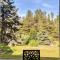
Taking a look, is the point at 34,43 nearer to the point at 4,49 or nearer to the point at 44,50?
the point at 44,50

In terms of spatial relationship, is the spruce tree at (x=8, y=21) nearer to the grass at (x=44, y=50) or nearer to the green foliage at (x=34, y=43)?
the grass at (x=44, y=50)

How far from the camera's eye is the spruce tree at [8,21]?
3305 millimetres

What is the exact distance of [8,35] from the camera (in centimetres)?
331

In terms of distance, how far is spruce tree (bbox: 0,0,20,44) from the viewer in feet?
10.8

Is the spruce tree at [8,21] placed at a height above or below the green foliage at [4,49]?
above

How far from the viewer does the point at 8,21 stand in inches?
131

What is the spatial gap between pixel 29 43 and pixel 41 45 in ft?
0.73

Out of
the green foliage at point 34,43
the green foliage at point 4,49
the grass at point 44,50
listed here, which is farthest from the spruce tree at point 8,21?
the green foliage at point 34,43

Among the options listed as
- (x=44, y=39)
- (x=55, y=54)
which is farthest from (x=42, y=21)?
(x=55, y=54)

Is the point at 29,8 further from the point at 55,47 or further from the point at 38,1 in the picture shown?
the point at 55,47
